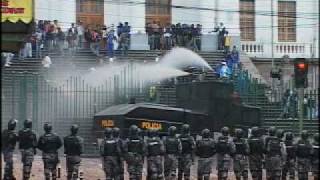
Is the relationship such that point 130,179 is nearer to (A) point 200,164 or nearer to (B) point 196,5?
(A) point 200,164

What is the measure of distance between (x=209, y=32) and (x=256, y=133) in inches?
767

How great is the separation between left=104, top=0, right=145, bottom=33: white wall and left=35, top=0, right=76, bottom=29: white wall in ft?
6.19

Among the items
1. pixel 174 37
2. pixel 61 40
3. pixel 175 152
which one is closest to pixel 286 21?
pixel 174 37

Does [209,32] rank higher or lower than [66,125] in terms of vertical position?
higher

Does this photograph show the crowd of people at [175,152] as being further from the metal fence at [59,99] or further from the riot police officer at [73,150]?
the metal fence at [59,99]

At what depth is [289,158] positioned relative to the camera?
22.5m

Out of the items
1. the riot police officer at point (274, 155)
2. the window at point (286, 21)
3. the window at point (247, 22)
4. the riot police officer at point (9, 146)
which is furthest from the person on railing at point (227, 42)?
the riot police officer at point (9, 146)

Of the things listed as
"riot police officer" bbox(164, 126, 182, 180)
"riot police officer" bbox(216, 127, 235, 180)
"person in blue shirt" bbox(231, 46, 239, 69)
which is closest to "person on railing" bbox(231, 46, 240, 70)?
"person in blue shirt" bbox(231, 46, 239, 69)

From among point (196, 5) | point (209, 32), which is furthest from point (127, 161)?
point (196, 5)

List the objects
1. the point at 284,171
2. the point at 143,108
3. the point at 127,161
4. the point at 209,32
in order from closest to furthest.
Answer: the point at 127,161
the point at 284,171
the point at 143,108
the point at 209,32

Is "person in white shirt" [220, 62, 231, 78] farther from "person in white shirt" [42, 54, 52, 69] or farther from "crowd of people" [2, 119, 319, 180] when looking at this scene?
"crowd of people" [2, 119, 319, 180]

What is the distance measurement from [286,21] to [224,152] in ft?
84.9

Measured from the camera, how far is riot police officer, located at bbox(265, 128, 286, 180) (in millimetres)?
22000

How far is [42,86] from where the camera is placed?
2820 centimetres
